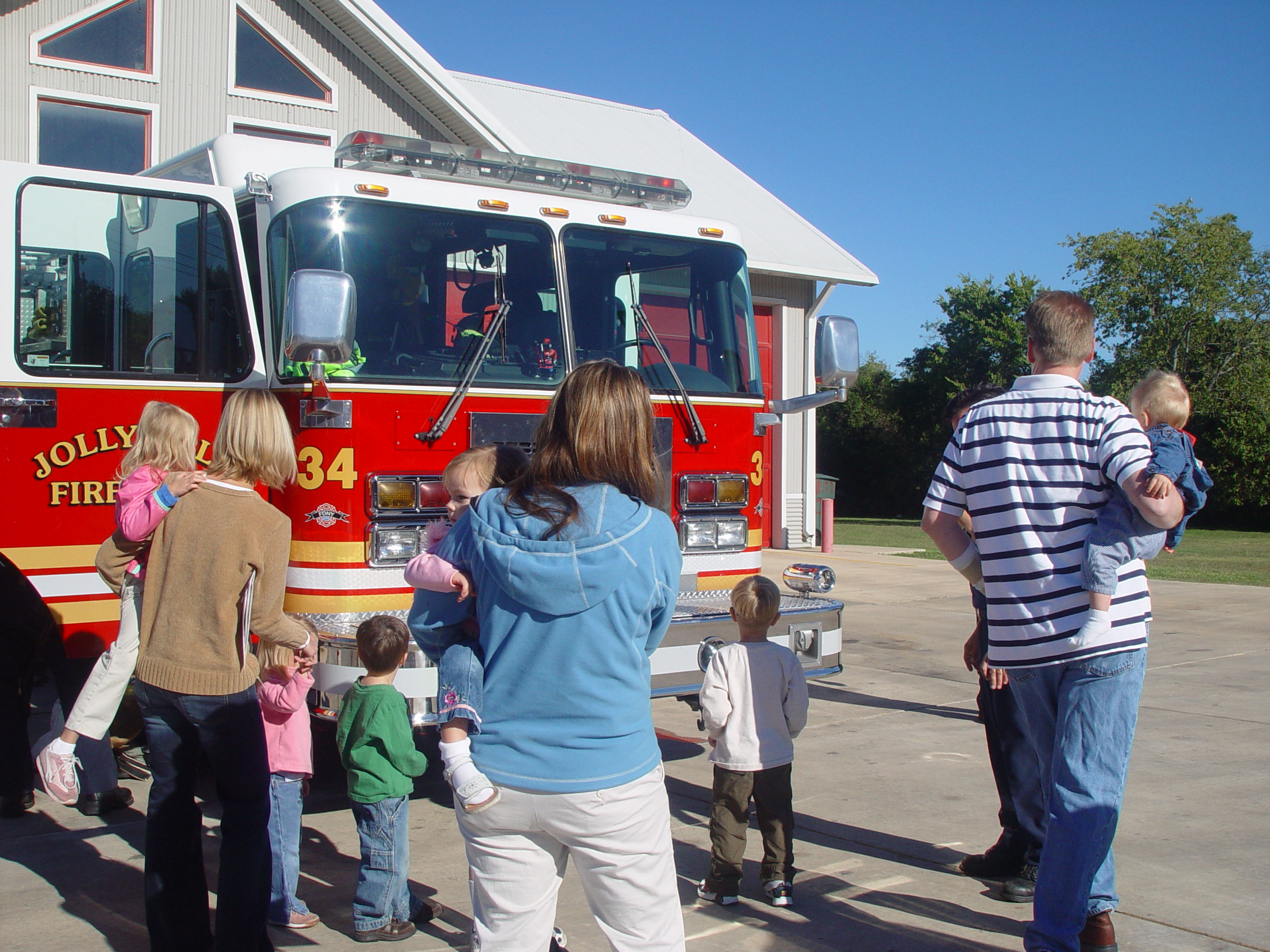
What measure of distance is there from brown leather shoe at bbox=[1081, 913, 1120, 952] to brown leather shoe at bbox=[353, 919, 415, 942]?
6.89 ft

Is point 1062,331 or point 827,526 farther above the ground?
point 1062,331

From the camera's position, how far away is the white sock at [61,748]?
3.38 m

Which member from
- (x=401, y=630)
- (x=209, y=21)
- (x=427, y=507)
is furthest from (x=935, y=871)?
(x=209, y=21)

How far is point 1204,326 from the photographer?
123 ft

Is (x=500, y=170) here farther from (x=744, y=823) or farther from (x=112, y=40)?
(x=112, y=40)

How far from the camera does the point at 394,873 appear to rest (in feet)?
12.2

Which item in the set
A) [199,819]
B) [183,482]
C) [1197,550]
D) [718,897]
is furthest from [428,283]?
[1197,550]

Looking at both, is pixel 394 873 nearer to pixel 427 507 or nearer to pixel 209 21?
pixel 427 507

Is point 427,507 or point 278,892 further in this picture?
point 427,507

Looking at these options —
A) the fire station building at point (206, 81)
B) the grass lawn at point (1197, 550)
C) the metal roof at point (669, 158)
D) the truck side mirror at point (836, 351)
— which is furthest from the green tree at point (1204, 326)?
the truck side mirror at point (836, 351)

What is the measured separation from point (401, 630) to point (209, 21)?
1010cm

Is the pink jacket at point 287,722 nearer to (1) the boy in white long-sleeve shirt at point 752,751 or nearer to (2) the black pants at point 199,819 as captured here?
(2) the black pants at point 199,819

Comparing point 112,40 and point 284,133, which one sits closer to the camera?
point 112,40

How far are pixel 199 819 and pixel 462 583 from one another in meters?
1.58
